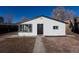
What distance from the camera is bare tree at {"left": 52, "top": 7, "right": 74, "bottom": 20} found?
11012 millimetres

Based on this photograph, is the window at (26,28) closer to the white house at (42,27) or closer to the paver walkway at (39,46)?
the white house at (42,27)

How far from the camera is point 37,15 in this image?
36.9 ft

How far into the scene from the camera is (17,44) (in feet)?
37.3

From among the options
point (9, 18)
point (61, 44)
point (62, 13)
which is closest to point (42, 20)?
point (62, 13)

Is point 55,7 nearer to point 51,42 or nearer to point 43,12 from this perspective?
point 43,12

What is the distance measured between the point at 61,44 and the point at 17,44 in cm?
231

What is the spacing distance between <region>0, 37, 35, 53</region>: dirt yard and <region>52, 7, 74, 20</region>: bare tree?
1.78 metres

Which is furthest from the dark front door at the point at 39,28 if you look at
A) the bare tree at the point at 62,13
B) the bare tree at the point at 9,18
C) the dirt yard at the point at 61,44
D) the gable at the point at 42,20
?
the bare tree at the point at 9,18

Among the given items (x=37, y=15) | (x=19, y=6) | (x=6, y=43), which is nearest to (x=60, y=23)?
(x=37, y=15)

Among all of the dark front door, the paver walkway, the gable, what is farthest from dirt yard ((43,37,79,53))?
the gable

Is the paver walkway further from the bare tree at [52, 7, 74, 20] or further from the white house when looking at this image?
the bare tree at [52, 7, 74, 20]

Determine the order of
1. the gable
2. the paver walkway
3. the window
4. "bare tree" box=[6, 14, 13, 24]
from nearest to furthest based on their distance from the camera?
the paver walkway
"bare tree" box=[6, 14, 13, 24]
the gable
the window
